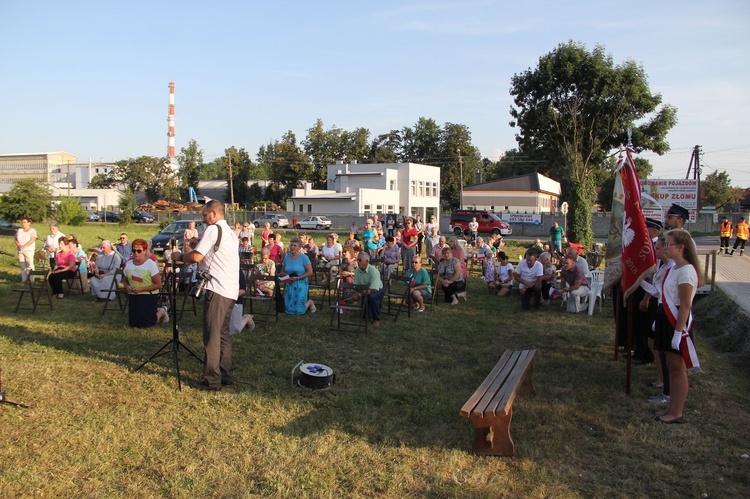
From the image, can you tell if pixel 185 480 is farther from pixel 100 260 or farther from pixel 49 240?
pixel 49 240

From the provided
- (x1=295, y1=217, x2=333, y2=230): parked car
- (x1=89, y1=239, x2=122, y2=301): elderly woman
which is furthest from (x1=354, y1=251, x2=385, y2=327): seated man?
(x1=295, y1=217, x2=333, y2=230): parked car

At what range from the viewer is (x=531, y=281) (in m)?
9.99

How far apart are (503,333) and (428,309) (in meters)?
2.06

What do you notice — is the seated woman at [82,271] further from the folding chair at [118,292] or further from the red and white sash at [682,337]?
the red and white sash at [682,337]

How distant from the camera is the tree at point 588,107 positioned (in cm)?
2397

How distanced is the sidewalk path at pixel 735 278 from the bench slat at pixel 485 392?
4.94m

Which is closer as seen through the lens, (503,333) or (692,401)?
(692,401)

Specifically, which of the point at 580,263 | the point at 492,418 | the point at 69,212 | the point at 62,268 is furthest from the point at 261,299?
the point at 69,212

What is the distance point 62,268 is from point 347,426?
8.49 m

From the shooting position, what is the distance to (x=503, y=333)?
26.6 ft

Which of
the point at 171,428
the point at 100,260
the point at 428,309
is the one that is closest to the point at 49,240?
the point at 100,260

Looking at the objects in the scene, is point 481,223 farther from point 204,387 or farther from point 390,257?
point 204,387

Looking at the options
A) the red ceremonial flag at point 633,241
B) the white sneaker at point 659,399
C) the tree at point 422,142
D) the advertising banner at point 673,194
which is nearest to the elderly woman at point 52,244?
the red ceremonial flag at point 633,241

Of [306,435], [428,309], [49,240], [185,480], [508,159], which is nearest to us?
[185,480]
